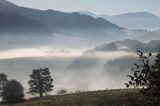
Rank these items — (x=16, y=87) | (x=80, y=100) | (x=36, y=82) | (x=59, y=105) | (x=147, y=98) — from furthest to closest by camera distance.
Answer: (x=36, y=82), (x=16, y=87), (x=80, y=100), (x=59, y=105), (x=147, y=98)

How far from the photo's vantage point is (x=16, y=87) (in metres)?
109

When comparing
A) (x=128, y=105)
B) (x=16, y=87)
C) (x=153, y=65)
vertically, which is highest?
(x=16, y=87)

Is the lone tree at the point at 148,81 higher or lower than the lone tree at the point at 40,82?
lower

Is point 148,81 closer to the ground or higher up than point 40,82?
closer to the ground

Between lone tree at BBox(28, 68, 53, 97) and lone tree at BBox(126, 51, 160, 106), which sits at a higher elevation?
lone tree at BBox(28, 68, 53, 97)

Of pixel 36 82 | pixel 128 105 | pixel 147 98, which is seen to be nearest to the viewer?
pixel 147 98

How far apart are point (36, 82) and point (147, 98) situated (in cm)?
11920

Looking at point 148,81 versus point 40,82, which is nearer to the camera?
point 148,81

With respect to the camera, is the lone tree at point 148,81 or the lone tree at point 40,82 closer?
the lone tree at point 148,81

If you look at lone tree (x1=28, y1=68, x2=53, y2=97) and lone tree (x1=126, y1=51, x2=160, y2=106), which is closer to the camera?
lone tree (x1=126, y1=51, x2=160, y2=106)

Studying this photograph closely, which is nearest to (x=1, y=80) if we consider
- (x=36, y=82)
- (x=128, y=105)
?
(x=36, y=82)

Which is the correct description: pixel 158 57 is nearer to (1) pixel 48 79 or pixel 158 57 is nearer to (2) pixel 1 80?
(1) pixel 48 79

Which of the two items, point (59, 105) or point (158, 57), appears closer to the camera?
point (158, 57)

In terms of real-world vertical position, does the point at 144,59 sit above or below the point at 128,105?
above
